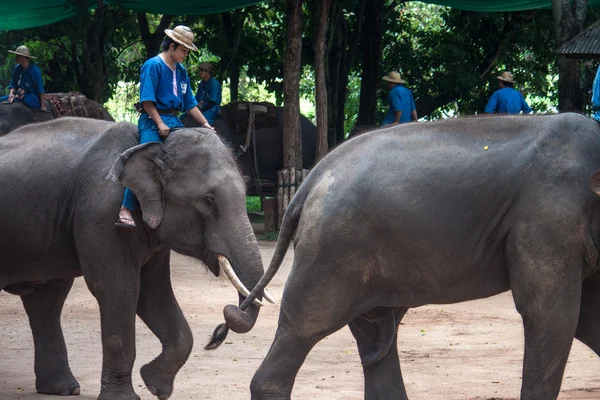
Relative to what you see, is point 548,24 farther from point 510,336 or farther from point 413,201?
point 413,201

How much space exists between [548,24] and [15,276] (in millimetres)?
11963

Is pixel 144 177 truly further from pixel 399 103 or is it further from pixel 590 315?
pixel 399 103

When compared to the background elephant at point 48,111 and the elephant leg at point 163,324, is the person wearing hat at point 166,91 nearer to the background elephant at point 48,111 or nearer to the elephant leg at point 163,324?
the elephant leg at point 163,324

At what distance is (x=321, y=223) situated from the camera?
4.68 m

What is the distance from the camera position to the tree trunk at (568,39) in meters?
11.2

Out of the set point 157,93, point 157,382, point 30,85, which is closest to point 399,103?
point 30,85

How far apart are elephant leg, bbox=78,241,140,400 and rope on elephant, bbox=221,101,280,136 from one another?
9.52 metres

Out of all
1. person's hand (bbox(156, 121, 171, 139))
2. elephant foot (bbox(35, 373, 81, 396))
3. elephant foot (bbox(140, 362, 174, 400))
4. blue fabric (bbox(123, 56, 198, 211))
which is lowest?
elephant foot (bbox(35, 373, 81, 396))

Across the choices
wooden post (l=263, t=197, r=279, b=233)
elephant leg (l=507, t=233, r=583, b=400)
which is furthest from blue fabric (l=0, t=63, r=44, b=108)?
elephant leg (l=507, t=233, r=583, b=400)

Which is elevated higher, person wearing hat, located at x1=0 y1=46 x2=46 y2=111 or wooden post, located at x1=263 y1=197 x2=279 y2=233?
person wearing hat, located at x1=0 y1=46 x2=46 y2=111

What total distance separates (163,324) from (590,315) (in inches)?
94.2

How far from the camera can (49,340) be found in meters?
6.36

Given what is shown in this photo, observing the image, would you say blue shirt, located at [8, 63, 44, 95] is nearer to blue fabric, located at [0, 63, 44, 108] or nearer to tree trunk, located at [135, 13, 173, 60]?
blue fabric, located at [0, 63, 44, 108]

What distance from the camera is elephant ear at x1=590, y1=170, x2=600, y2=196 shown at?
4.30 meters
